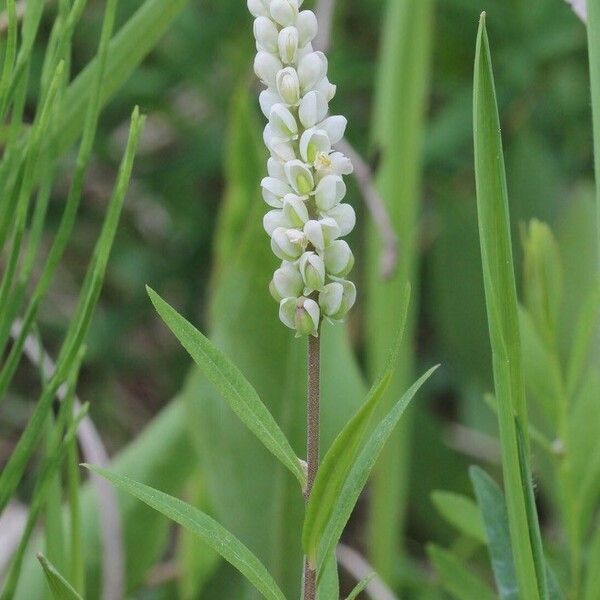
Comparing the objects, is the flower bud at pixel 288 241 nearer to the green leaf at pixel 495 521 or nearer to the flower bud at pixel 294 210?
the flower bud at pixel 294 210

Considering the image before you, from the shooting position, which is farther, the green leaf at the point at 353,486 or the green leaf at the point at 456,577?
the green leaf at the point at 456,577

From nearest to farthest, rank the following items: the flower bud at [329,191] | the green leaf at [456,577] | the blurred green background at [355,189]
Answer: the flower bud at [329,191]
the green leaf at [456,577]
the blurred green background at [355,189]

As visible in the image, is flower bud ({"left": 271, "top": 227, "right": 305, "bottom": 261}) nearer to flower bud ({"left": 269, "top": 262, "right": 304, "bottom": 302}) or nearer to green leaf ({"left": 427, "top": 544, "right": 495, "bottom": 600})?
flower bud ({"left": 269, "top": 262, "right": 304, "bottom": 302})

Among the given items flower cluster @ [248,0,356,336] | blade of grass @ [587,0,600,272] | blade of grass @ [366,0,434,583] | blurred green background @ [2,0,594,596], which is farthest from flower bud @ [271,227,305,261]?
blurred green background @ [2,0,594,596]

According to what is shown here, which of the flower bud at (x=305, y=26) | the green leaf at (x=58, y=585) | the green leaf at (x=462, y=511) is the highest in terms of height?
the flower bud at (x=305, y=26)

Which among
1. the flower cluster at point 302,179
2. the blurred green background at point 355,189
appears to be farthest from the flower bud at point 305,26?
the blurred green background at point 355,189

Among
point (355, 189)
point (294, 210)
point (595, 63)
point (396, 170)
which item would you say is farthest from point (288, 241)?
point (355, 189)

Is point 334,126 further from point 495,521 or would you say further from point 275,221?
point 495,521

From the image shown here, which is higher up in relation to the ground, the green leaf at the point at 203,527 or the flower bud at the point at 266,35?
the flower bud at the point at 266,35

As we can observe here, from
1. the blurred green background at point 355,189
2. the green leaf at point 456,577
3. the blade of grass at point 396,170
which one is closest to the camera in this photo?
the green leaf at point 456,577
